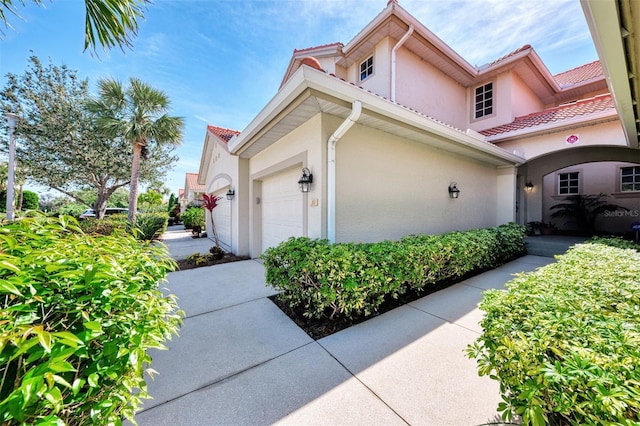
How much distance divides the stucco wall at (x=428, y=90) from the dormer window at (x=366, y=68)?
3.14ft

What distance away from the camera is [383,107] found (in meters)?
4.41

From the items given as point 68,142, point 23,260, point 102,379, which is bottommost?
point 102,379

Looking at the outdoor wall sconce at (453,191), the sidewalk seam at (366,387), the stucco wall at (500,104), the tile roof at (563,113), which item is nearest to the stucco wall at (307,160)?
the sidewalk seam at (366,387)

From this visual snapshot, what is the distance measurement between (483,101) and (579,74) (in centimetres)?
686

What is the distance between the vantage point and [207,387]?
7.70 feet

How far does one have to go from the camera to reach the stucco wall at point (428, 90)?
7.91 metres

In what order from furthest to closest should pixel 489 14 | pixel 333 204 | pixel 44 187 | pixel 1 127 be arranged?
pixel 44 187 < pixel 1 127 < pixel 489 14 < pixel 333 204

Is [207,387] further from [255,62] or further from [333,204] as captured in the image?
[255,62]

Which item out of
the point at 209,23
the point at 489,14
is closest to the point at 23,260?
the point at 209,23

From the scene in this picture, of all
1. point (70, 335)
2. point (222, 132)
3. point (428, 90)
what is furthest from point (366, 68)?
point (70, 335)

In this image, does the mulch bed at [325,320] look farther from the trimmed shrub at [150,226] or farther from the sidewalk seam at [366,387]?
the trimmed shrub at [150,226]

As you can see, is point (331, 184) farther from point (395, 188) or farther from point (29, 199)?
point (29, 199)

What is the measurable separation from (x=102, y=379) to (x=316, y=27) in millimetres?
8744

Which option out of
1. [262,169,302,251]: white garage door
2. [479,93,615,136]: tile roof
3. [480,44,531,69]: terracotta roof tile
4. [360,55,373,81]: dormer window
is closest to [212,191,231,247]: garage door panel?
[262,169,302,251]: white garage door
